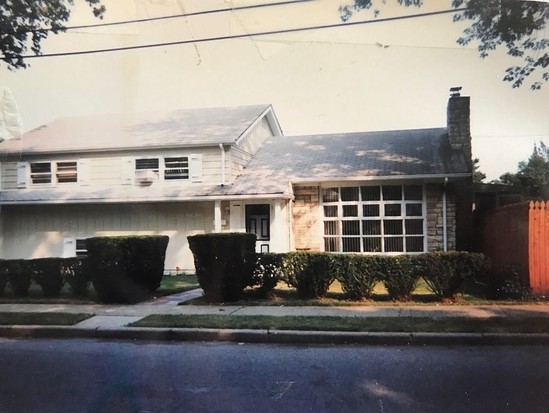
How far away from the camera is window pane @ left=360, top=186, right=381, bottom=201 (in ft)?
16.2

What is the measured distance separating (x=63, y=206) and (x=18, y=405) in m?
1.89

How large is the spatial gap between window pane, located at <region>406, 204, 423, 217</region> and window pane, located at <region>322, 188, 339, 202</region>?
82cm

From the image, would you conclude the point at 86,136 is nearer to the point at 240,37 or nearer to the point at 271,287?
the point at 240,37

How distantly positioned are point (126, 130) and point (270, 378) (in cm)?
242

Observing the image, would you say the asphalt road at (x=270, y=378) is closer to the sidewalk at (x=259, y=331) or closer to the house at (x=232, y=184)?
the sidewalk at (x=259, y=331)

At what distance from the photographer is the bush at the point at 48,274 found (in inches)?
168

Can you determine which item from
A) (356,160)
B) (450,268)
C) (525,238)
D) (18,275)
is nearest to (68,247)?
(18,275)

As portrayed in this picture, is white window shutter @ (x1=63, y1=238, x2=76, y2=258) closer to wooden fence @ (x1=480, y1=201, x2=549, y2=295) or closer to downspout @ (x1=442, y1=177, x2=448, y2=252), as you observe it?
downspout @ (x1=442, y1=177, x2=448, y2=252)

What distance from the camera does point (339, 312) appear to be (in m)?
5.30

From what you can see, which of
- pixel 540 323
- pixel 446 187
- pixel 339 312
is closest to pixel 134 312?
pixel 339 312

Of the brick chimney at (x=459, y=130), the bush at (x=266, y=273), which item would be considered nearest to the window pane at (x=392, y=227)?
the brick chimney at (x=459, y=130)

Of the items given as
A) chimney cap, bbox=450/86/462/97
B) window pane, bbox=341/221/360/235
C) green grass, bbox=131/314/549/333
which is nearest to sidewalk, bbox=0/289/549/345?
green grass, bbox=131/314/549/333

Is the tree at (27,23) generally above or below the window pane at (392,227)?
above

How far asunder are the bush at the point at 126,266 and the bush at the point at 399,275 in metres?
2.77
